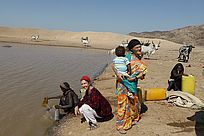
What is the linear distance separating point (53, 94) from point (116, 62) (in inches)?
173

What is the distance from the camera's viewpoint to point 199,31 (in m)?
85.6

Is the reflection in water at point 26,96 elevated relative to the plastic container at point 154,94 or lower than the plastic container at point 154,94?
lower

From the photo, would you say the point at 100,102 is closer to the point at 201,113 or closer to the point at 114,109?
the point at 114,109

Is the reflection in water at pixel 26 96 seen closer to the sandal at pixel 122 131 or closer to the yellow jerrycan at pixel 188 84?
the sandal at pixel 122 131

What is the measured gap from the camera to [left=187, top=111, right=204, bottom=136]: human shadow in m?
5.84

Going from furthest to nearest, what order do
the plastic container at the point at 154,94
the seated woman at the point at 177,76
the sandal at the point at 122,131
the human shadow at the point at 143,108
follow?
the seated woman at the point at 177,76, the plastic container at the point at 154,94, the human shadow at the point at 143,108, the sandal at the point at 122,131

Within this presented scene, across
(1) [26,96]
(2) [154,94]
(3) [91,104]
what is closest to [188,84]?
(2) [154,94]

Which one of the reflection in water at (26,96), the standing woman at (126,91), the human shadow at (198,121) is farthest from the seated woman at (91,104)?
the human shadow at (198,121)

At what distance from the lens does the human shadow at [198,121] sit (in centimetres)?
584

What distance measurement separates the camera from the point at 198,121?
6418 mm

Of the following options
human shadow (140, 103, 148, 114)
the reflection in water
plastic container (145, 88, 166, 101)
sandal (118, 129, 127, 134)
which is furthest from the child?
plastic container (145, 88, 166, 101)

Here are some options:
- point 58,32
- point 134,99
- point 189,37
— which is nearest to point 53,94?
point 134,99

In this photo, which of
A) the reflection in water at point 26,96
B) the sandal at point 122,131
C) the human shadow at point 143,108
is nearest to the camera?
the sandal at point 122,131

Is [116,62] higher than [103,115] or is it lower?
higher
